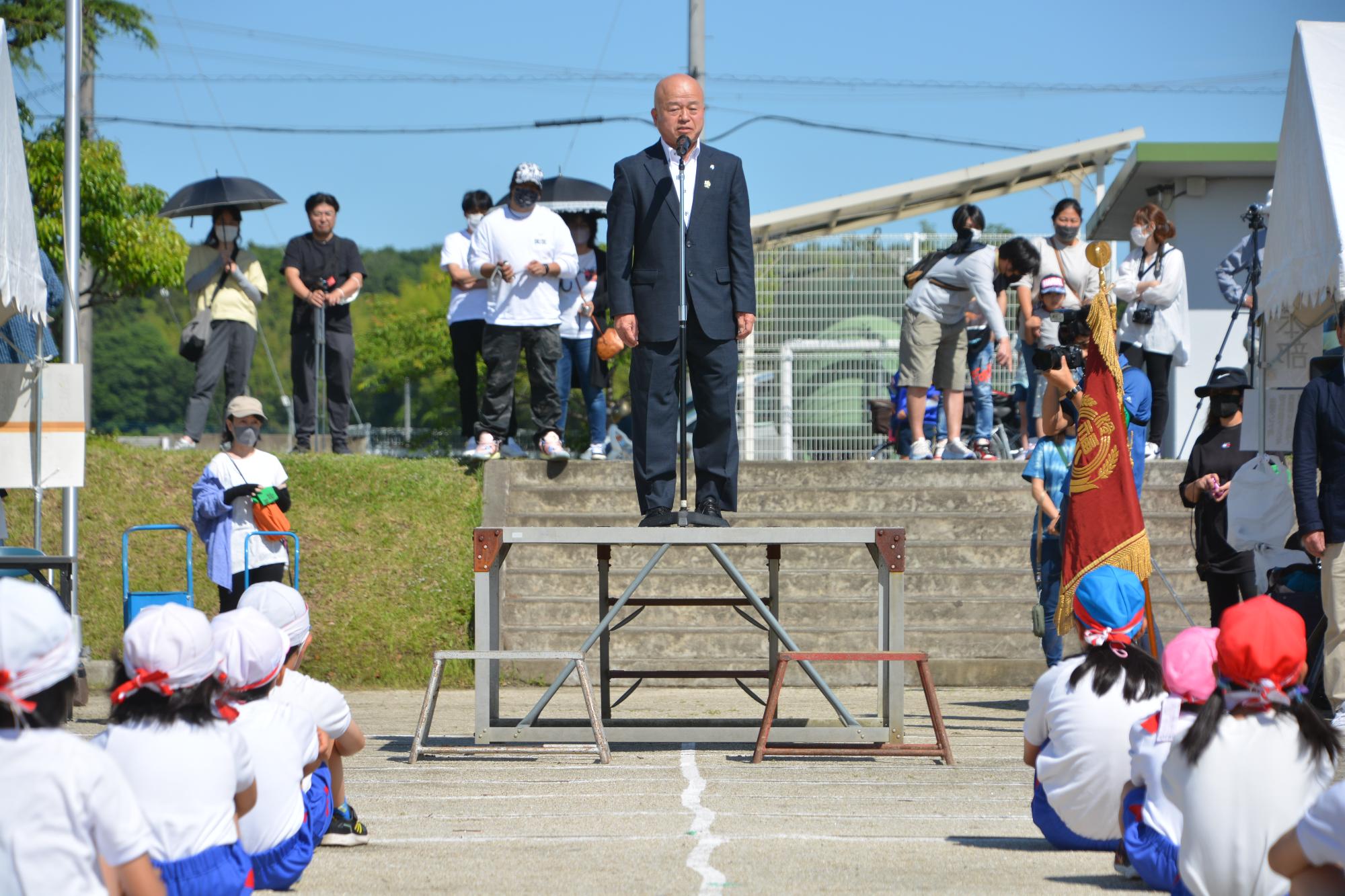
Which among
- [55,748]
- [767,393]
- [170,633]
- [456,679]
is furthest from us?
[767,393]

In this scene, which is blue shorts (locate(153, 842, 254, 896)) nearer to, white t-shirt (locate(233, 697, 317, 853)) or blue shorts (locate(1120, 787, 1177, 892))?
white t-shirt (locate(233, 697, 317, 853))

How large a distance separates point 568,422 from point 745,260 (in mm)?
35216

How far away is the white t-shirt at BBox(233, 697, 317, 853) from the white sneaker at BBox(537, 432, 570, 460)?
29.0 feet

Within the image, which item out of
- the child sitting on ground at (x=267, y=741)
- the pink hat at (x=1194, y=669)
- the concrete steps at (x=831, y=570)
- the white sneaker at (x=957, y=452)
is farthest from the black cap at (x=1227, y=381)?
the child sitting on ground at (x=267, y=741)

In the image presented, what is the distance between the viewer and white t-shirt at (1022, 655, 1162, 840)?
17.8ft

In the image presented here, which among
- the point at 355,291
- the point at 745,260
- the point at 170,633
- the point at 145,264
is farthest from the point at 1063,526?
the point at 145,264

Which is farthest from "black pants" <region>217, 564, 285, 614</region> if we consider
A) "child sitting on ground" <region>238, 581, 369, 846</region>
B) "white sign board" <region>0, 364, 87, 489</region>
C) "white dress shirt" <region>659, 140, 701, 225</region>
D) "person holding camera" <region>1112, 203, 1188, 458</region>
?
"person holding camera" <region>1112, 203, 1188, 458</region>

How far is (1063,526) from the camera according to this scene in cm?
936

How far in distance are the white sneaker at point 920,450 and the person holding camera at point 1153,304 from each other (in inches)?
75.8

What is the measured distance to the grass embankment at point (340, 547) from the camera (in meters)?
12.8

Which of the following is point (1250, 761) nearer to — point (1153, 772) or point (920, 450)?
point (1153, 772)

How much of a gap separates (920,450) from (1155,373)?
2.15 meters

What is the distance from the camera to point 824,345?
1975cm

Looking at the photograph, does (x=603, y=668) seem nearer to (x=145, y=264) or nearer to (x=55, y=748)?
(x=55, y=748)
